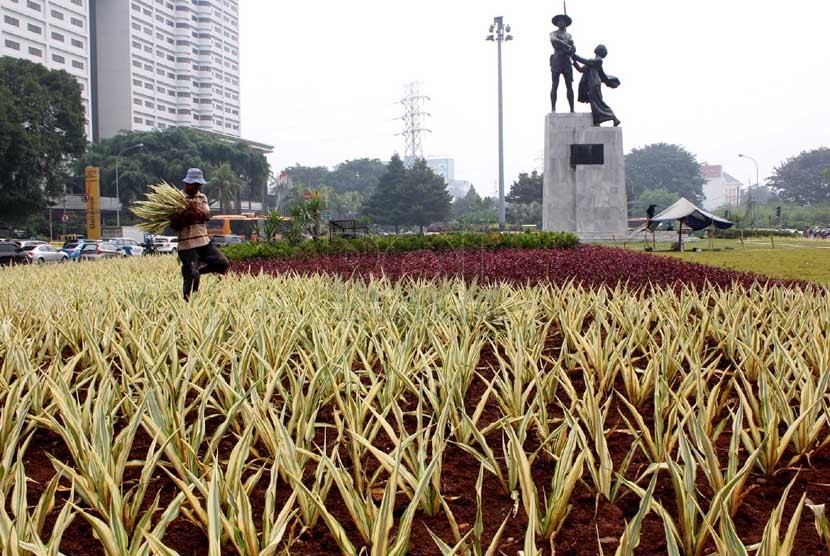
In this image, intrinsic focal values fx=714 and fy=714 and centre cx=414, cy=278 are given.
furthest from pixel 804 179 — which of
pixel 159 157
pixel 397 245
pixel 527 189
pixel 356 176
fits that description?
pixel 397 245

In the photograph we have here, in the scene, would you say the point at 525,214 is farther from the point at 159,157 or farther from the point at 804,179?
the point at 804,179

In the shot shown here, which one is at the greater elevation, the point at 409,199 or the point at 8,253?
the point at 409,199

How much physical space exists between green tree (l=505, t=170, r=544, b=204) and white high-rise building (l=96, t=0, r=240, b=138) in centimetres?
4259

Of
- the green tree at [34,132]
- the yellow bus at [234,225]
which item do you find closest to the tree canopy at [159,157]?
the yellow bus at [234,225]

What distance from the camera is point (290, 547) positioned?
215 cm

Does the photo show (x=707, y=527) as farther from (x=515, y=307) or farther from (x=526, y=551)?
Result: (x=515, y=307)

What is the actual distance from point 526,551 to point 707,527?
0.58 metres

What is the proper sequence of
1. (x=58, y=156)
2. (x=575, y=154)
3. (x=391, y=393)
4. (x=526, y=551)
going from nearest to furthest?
(x=526, y=551) < (x=391, y=393) < (x=575, y=154) < (x=58, y=156)

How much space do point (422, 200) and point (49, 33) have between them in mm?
36994

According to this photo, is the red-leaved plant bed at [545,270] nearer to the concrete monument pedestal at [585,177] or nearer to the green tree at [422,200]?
the concrete monument pedestal at [585,177]

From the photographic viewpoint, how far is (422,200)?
64.1 m

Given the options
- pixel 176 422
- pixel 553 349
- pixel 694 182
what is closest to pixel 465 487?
pixel 176 422

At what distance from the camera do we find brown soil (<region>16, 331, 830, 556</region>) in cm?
217

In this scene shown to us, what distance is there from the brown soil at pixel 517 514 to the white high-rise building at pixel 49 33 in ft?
205
